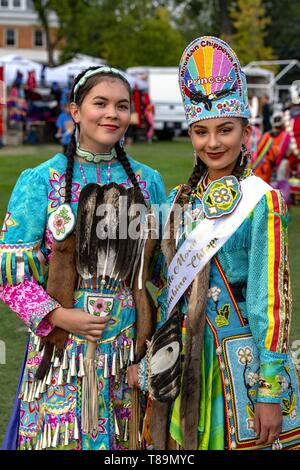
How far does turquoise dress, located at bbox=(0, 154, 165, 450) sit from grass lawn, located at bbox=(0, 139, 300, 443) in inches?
68.3

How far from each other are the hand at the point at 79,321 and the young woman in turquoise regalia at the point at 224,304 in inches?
8.2

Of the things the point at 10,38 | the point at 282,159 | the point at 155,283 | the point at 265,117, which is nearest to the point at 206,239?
the point at 155,283

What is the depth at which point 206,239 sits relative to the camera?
3.08 m

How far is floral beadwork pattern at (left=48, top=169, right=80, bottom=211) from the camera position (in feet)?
10.9

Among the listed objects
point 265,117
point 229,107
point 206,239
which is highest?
point 265,117

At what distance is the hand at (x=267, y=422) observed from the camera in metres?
2.94

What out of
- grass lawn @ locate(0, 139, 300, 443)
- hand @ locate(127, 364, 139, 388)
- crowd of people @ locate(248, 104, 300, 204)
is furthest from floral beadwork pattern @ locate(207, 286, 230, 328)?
crowd of people @ locate(248, 104, 300, 204)

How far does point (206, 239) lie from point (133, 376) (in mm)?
596

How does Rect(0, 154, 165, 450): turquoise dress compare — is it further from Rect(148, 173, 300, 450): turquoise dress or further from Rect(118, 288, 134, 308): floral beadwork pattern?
Rect(148, 173, 300, 450): turquoise dress

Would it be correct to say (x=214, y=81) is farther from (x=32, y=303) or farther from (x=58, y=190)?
(x=32, y=303)
